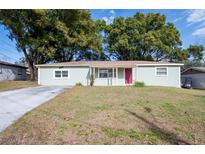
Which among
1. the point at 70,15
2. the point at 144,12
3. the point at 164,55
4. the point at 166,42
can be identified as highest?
the point at 144,12

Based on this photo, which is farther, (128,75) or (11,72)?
(11,72)

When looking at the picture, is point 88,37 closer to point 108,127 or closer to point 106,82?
point 106,82

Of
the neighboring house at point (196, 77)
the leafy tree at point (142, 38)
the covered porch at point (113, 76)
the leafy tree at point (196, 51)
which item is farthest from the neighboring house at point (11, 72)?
the leafy tree at point (196, 51)

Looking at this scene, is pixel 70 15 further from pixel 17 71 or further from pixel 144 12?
pixel 144 12

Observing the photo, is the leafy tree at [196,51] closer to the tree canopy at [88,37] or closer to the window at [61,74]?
the tree canopy at [88,37]

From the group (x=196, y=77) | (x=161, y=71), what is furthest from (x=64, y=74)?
(x=196, y=77)

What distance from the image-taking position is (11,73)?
92.5 ft

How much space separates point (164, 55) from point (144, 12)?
8.36m

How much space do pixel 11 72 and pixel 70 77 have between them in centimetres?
1195

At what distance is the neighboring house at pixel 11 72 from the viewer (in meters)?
25.6

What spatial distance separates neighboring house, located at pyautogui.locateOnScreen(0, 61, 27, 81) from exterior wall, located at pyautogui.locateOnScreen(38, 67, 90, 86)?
7658mm

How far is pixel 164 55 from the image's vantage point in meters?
34.4
